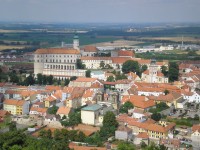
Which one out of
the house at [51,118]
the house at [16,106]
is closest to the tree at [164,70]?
the house at [16,106]

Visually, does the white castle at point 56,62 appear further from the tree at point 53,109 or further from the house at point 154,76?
the tree at point 53,109

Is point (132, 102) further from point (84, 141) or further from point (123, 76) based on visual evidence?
point (123, 76)

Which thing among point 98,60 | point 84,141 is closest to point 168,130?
point 84,141

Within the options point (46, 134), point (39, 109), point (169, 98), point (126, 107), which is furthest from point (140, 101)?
point (46, 134)

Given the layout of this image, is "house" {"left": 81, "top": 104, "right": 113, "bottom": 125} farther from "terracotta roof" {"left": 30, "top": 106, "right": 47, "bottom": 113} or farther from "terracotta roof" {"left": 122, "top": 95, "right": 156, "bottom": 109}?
"terracotta roof" {"left": 30, "top": 106, "right": 47, "bottom": 113}

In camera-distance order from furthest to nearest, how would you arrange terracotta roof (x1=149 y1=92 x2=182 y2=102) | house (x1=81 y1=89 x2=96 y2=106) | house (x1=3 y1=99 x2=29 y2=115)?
1. terracotta roof (x1=149 y1=92 x2=182 y2=102)
2. house (x1=81 y1=89 x2=96 y2=106)
3. house (x1=3 y1=99 x2=29 y2=115)

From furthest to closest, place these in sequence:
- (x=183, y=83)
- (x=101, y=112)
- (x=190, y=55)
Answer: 1. (x=190, y=55)
2. (x=183, y=83)
3. (x=101, y=112)

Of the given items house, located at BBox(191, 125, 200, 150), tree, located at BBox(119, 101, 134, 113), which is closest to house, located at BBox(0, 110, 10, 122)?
tree, located at BBox(119, 101, 134, 113)
